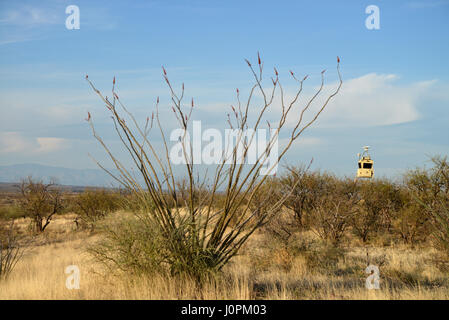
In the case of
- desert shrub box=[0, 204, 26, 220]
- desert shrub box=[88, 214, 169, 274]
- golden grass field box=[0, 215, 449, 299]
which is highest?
desert shrub box=[0, 204, 26, 220]

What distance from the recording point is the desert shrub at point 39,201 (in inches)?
989

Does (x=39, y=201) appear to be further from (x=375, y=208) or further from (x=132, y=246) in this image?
(x=132, y=246)

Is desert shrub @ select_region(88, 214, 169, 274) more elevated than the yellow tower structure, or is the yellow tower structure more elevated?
the yellow tower structure

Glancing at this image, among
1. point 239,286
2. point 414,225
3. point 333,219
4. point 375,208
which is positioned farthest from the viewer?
point 375,208

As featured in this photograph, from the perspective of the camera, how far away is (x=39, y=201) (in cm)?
2544

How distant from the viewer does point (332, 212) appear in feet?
54.9

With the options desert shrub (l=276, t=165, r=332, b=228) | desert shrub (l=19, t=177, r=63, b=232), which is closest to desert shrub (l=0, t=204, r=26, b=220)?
desert shrub (l=19, t=177, r=63, b=232)

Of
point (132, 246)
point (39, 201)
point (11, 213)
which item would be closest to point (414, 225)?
point (132, 246)

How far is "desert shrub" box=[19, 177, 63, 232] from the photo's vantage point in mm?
25109

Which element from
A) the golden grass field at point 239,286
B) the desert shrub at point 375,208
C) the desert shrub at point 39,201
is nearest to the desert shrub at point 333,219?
the desert shrub at point 375,208

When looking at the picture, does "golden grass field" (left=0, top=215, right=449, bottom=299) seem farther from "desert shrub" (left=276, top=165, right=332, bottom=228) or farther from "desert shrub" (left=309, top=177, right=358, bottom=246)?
"desert shrub" (left=276, top=165, right=332, bottom=228)
